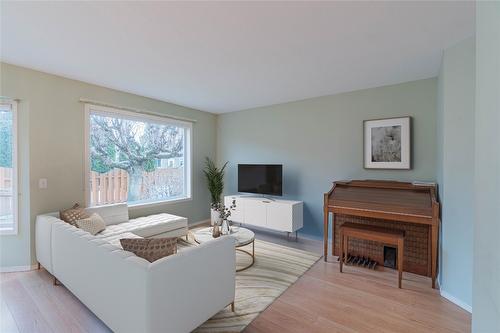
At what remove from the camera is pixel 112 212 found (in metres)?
3.42

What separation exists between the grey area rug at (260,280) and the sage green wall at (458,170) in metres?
1.49

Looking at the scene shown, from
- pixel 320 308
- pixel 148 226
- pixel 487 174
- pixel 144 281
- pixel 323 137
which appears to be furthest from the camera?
pixel 323 137

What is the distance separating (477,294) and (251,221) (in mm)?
3596

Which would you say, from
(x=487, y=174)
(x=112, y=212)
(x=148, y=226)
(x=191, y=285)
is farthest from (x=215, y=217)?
(x=487, y=174)

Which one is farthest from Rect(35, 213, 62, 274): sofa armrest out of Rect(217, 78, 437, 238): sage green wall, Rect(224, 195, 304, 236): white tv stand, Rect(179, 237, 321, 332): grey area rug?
Rect(217, 78, 437, 238): sage green wall

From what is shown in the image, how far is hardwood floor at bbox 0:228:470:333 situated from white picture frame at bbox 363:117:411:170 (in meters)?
1.49

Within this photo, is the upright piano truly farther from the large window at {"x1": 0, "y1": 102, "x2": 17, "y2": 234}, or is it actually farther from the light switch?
the large window at {"x1": 0, "y1": 102, "x2": 17, "y2": 234}

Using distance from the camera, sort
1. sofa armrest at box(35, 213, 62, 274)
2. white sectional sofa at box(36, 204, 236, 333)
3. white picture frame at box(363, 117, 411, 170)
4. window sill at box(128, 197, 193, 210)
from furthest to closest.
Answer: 1. window sill at box(128, 197, 193, 210)
2. white picture frame at box(363, 117, 411, 170)
3. sofa armrest at box(35, 213, 62, 274)
4. white sectional sofa at box(36, 204, 236, 333)

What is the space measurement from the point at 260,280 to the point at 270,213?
148 centimetres

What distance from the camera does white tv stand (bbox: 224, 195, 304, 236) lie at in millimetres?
3834

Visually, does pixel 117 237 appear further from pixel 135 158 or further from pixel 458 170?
pixel 458 170

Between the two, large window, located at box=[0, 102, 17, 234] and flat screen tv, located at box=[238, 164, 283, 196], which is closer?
large window, located at box=[0, 102, 17, 234]

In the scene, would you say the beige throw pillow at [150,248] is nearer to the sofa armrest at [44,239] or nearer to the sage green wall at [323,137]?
the sofa armrest at [44,239]

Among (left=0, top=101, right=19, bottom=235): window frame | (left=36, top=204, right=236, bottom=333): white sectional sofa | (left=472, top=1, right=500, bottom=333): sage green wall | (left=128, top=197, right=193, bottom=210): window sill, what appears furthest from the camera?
(left=128, top=197, right=193, bottom=210): window sill
